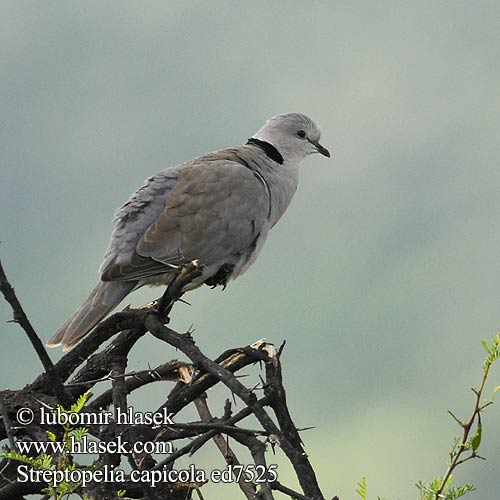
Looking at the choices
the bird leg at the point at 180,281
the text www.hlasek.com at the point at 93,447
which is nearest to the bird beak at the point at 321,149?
the bird leg at the point at 180,281

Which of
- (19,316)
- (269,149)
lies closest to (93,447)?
(19,316)

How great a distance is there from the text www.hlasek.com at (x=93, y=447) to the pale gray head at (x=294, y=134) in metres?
3.68

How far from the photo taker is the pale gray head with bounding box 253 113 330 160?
6.54m

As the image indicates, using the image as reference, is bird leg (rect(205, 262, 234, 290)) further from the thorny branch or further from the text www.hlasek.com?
the text www.hlasek.com

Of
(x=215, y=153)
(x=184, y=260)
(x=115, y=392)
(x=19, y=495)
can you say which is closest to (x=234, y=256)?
(x=184, y=260)

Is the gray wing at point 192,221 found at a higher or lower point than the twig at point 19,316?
higher

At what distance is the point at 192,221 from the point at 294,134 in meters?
1.96

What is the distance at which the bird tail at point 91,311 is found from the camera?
441 centimetres

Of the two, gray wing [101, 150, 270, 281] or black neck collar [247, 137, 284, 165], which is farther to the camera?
black neck collar [247, 137, 284, 165]

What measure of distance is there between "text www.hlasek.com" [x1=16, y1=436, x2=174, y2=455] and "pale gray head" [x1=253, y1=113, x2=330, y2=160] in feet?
12.1

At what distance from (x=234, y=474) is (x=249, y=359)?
1.30 ft

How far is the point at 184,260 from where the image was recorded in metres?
4.83

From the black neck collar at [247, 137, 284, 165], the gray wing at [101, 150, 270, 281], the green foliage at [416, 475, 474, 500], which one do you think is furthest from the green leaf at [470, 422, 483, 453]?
the black neck collar at [247, 137, 284, 165]

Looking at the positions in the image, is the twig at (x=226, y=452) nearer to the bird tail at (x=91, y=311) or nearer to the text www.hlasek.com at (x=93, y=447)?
the text www.hlasek.com at (x=93, y=447)
